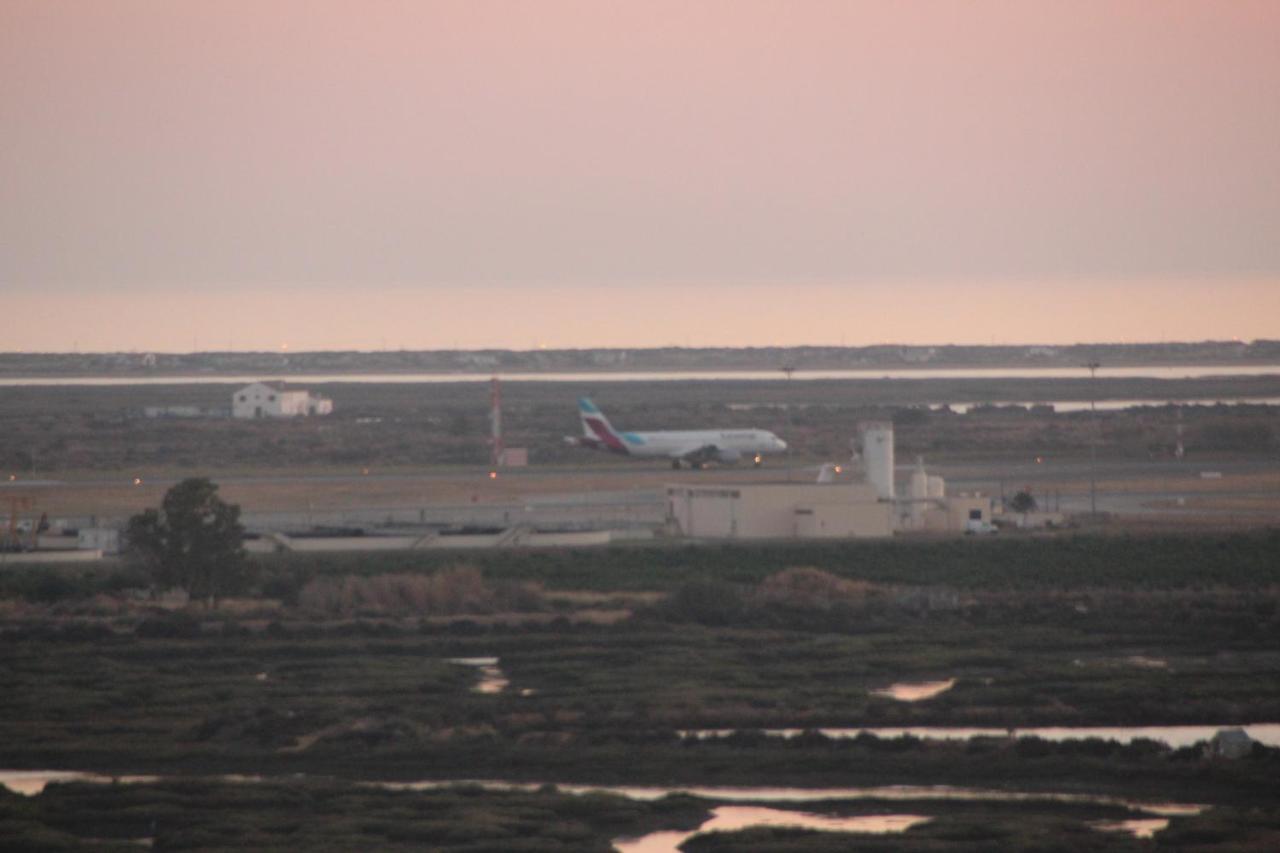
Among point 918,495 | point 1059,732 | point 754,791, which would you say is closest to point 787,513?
point 918,495

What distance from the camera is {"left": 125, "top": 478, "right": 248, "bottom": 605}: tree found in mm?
59094

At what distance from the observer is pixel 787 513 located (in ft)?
229

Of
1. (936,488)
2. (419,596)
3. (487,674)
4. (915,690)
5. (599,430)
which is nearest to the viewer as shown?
(915,690)

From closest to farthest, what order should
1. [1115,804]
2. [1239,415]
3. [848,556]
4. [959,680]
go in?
[1115,804] < [959,680] < [848,556] < [1239,415]

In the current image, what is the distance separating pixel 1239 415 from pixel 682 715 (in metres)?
97.4

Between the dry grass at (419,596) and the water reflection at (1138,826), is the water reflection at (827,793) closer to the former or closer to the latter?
the water reflection at (1138,826)

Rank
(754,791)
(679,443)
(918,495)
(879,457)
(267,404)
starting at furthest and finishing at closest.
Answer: (267,404)
(679,443)
(918,495)
(879,457)
(754,791)

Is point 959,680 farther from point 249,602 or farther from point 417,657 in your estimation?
point 249,602

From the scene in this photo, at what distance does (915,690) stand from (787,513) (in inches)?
959

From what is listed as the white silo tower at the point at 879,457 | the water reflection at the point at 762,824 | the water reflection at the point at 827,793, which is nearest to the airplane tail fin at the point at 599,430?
the white silo tower at the point at 879,457

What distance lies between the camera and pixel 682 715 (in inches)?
1682

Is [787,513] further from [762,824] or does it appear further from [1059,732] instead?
[762,824]

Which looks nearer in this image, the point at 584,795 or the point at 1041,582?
the point at 584,795

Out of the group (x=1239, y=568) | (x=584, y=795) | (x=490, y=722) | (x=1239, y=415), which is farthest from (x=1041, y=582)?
(x=1239, y=415)
